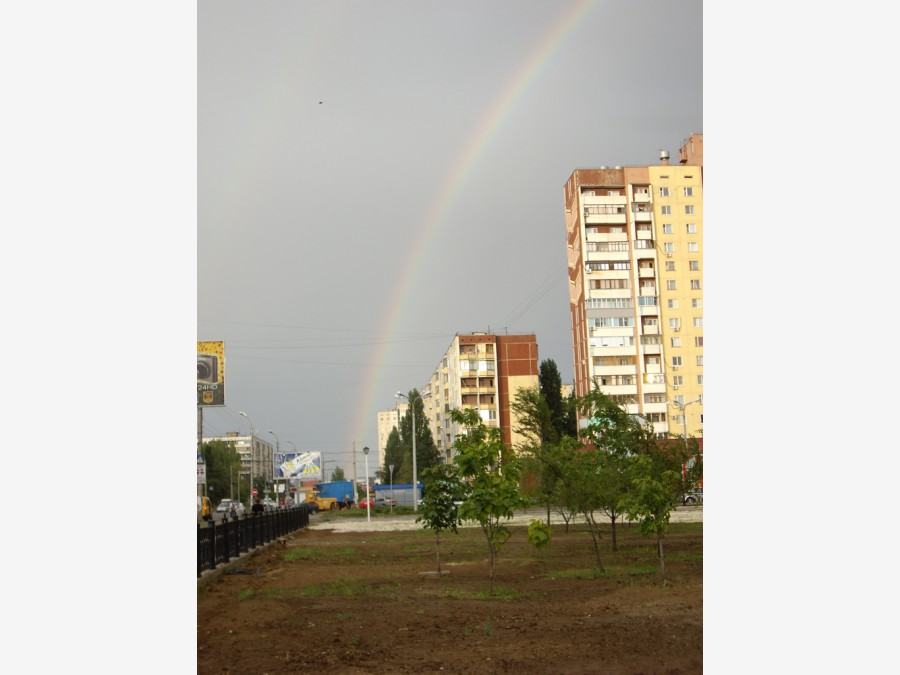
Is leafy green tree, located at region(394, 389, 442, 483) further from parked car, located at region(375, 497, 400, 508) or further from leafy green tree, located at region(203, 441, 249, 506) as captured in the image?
leafy green tree, located at region(203, 441, 249, 506)

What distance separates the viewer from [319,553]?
22703 millimetres

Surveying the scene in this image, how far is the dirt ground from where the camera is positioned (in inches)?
302

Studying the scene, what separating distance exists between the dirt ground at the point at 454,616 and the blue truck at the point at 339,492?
5653 centimetres

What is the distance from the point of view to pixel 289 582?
15.1 m

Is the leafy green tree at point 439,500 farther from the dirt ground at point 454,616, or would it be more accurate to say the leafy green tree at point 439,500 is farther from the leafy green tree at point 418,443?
the leafy green tree at point 418,443

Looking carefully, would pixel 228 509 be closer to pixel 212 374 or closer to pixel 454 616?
pixel 212 374

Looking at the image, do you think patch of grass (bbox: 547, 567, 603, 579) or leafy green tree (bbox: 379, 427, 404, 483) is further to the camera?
leafy green tree (bbox: 379, 427, 404, 483)

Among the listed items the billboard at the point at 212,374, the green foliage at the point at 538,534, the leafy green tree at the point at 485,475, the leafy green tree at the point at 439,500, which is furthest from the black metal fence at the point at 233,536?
the billboard at the point at 212,374

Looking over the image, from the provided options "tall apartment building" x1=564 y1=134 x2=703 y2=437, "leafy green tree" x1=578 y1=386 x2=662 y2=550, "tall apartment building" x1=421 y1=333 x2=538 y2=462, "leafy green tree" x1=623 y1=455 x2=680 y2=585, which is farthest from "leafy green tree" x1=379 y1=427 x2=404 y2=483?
"leafy green tree" x1=623 y1=455 x2=680 y2=585

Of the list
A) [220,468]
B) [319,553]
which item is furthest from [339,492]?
[319,553]

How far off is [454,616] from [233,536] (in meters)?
9.77

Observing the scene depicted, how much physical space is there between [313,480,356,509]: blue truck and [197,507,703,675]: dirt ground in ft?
185
